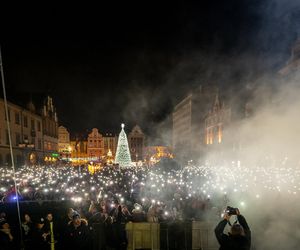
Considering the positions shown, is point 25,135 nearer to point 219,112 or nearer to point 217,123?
point 219,112

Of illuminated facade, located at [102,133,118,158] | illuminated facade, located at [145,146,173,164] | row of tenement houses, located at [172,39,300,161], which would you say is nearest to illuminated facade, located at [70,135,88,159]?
illuminated facade, located at [102,133,118,158]

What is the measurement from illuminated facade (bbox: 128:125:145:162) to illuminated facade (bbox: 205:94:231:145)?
96.7 feet

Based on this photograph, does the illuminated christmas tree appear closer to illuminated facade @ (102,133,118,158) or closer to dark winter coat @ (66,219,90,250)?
dark winter coat @ (66,219,90,250)

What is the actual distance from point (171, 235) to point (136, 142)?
3025 inches

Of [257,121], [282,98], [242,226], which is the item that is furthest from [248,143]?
[242,226]

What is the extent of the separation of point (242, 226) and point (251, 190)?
36.5 feet

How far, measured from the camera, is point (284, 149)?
22.9m

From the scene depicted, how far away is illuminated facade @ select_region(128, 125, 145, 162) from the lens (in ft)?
273

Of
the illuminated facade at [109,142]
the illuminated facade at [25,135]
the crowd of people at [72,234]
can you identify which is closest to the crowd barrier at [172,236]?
the crowd of people at [72,234]

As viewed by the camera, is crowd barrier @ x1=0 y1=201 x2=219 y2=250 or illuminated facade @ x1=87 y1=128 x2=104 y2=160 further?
illuminated facade @ x1=87 y1=128 x2=104 y2=160

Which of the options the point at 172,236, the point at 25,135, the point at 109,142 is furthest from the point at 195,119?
the point at 172,236

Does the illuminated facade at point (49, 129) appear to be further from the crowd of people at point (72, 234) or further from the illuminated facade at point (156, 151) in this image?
the illuminated facade at point (156, 151)

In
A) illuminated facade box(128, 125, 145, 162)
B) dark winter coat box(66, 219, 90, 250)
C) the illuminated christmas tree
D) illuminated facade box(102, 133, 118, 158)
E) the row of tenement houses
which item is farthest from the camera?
illuminated facade box(128, 125, 145, 162)

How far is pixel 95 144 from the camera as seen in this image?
7931 centimetres
